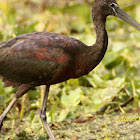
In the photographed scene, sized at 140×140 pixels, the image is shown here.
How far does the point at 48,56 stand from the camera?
A: 3.93 m

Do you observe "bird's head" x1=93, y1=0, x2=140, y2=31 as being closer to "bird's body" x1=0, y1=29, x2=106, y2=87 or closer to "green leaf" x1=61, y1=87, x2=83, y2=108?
"bird's body" x1=0, y1=29, x2=106, y2=87

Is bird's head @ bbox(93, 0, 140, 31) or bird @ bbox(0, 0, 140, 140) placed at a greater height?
bird's head @ bbox(93, 0, 140, 31)

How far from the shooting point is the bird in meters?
3.93

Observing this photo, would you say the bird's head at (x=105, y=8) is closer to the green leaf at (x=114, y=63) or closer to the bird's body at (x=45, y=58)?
the bird's body at (x=45, y=58)

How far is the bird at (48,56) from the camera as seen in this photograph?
12.9 feet

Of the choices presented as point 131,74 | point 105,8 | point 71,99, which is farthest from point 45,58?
point 131,74

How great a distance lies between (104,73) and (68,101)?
1370mm

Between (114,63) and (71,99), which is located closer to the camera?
(71,99)

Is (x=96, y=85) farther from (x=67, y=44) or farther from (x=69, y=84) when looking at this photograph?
(x=67, y=44)

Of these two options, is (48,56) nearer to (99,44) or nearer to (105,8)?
(99,44)

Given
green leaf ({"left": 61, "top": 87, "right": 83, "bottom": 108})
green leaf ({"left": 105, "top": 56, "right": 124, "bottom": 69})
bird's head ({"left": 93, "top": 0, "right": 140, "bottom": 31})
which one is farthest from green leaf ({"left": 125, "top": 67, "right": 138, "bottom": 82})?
green leaf ({"left": 105, "top": 56, "right": 124, "bottom": 69})

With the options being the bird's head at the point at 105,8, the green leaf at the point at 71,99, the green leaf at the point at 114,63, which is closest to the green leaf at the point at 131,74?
the green leaf at the point at 71,99

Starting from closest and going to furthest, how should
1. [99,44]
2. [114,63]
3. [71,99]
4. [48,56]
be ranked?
[48,56] < [99,44] < [71,99] < [114,63]

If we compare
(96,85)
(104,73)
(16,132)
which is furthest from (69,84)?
(16,132)
